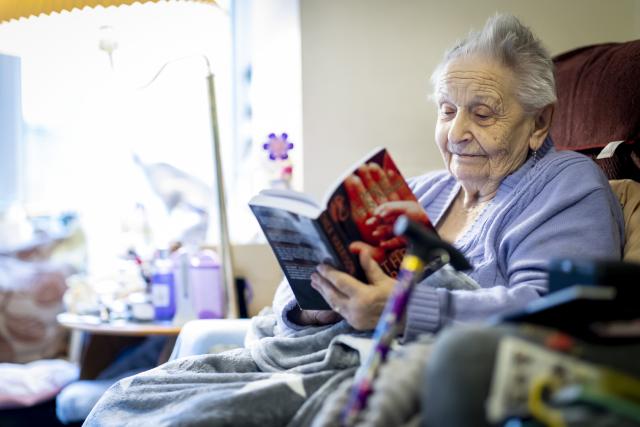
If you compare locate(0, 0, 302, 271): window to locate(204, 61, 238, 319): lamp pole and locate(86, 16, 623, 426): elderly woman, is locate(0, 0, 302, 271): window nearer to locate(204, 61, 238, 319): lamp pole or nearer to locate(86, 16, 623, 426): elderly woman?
locate(204, 61, 238, 319): lamp pole

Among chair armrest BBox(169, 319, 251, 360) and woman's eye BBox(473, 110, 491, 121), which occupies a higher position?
woman's eye BBox(473, 110, 491, 121)

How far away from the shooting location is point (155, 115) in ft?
7.92

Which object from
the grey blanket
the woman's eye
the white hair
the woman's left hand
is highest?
the white hair

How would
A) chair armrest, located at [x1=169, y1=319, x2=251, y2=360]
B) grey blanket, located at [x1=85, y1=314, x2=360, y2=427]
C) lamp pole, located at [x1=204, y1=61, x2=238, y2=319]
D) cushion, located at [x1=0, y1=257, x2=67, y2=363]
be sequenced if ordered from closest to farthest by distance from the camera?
grey blanket, located at [x1=85, y1=314, x2=360, y2=427] → chair armrest, located at [x1=169, y1=319, x2=251, y2=360] → lamp pole, located at [x1=204, y1=61, x2=238, y2=319] → cushion, located at [x1=0, y1=257, x2=67, y2=363]

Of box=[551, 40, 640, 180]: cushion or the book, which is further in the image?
box=[551, 40, 640, 180]: cushion

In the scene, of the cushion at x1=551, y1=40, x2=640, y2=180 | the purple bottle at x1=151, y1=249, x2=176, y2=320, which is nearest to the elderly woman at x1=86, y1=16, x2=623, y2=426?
the cushion at x1=551, y1=40, x2=640, y2=180

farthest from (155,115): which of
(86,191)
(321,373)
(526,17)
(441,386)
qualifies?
(441,386)

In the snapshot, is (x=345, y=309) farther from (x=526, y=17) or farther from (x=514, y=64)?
(x=526, y=17)

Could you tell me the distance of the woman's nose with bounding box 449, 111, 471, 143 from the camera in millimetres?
1358

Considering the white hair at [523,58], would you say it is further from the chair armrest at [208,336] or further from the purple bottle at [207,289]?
the purple bottle at [207,289]

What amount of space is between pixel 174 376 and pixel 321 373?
0.85 feet

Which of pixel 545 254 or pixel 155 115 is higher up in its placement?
pixel 155 115

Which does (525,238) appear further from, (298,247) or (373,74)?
(373,74)

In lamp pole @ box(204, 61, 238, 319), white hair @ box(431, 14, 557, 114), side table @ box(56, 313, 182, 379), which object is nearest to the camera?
white hair @ box(431, 14, 557, 114)
